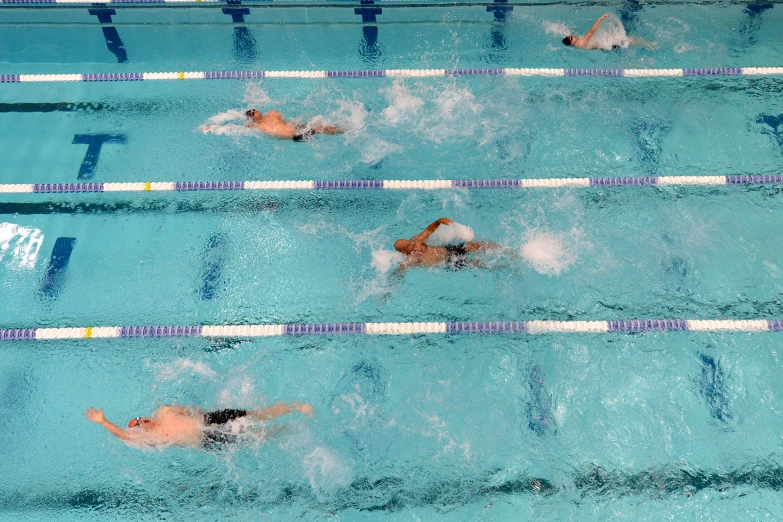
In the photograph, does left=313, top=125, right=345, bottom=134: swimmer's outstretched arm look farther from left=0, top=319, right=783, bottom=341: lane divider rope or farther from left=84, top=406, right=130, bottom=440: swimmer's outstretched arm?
left=84, top=406, right=130, bottom=440: swimmer's outstretched arm

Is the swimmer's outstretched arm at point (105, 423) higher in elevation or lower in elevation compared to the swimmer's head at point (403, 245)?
lower

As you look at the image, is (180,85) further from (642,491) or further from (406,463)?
(642,491)

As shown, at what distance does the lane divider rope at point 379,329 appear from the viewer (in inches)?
185

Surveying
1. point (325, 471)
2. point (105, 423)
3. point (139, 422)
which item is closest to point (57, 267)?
point (105, 423)

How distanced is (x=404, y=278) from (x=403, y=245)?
0.32m

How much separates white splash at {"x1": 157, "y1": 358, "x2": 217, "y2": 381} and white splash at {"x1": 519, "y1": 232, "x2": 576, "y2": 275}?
105 inches

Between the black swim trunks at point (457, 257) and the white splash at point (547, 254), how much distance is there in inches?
18.5

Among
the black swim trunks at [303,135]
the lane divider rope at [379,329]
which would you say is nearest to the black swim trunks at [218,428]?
the lane divider rope at [379,329]

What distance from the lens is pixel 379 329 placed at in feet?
15.8

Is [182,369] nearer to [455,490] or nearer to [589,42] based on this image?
[455,490]

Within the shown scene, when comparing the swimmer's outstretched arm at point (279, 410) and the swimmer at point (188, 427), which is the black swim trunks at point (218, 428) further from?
the swimmer's outstretched arm at point (279, 410)

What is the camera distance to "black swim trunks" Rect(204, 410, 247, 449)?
14.1 ft

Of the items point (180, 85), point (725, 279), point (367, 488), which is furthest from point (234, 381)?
point (725, 279)

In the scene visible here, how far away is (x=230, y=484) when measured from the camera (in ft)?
13.6
